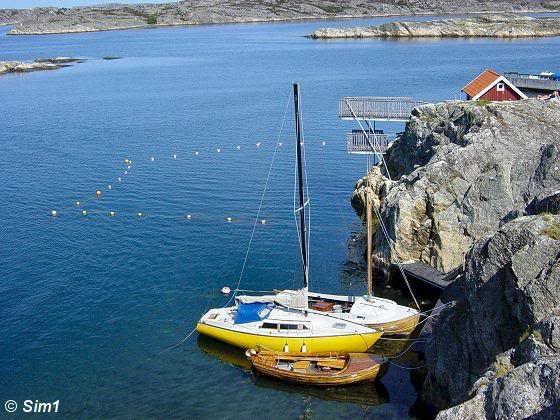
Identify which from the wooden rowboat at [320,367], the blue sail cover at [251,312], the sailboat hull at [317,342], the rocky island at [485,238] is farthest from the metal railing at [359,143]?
the wooden rowboat at [320,367]

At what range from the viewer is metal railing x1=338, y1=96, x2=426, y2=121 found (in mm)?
61344

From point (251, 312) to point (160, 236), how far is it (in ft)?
60.4

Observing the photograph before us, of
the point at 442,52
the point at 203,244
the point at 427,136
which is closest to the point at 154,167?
the point at 203,244

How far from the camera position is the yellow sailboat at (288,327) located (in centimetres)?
3584

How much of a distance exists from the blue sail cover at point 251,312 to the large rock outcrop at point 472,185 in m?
11.2

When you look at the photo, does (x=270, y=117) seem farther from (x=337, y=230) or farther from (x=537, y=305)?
(x=537, y=305)

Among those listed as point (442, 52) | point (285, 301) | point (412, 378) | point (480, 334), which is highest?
point (442, 52)

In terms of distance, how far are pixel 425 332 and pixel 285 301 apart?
832 cm

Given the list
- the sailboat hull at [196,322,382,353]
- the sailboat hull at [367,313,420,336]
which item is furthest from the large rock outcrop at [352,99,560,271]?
the sailboat hull at [196,322,382,353]

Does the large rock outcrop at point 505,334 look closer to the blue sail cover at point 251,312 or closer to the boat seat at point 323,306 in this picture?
the boat seat at point 323,306

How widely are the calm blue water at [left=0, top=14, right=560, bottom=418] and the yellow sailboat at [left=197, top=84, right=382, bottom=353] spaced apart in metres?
1.47

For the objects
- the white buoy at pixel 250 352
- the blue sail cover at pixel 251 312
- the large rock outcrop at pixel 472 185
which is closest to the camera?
the white buoy at pixel 250 352

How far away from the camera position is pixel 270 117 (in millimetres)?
96062

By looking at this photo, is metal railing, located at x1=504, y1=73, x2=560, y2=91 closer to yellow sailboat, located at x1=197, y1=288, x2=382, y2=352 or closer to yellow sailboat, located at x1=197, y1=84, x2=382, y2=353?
yellow sailboat, located at x1=197, y1=84, x2=382, y2=353
